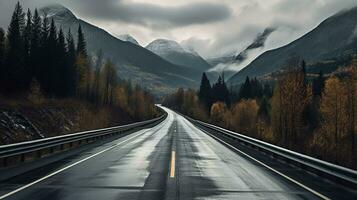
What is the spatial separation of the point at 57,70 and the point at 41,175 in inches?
2851

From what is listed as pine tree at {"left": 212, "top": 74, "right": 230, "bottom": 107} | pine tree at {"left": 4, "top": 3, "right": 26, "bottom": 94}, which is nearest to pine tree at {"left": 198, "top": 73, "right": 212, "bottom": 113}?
pine tree at {"left": 212, "top": 74, "right": 230, "bottom": 107}

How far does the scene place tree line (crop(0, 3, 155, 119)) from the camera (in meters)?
69.1

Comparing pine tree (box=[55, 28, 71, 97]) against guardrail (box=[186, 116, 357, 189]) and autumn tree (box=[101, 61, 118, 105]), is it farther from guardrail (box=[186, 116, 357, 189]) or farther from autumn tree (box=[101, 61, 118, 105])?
guardrail (box=[186, 116, 357, 189])

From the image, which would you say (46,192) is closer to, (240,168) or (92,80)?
(240,168)

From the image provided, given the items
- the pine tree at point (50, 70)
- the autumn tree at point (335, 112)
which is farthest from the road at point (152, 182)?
the pine tree at point (50, 70)

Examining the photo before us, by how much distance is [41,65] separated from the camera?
3152 inches

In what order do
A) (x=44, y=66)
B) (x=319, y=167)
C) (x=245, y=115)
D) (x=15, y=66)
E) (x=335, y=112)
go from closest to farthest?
(x=319, y=167) < (x=335, y=112) < (x=15, y=66) < (x=44, y=66) < (x=245, y=115)

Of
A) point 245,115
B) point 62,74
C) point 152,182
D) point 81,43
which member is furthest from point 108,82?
point 152,182

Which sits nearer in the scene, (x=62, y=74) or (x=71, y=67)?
(x=62, y=74)

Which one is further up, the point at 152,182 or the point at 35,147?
the point at 35,147

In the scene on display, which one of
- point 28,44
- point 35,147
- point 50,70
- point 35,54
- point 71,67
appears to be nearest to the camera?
point 35,147

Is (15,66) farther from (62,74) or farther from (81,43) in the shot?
(81,43)

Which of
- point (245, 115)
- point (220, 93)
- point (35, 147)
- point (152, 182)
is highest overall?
point (220, 93)

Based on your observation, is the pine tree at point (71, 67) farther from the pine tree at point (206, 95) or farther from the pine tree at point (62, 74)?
the pine tree at point (206, 95)
